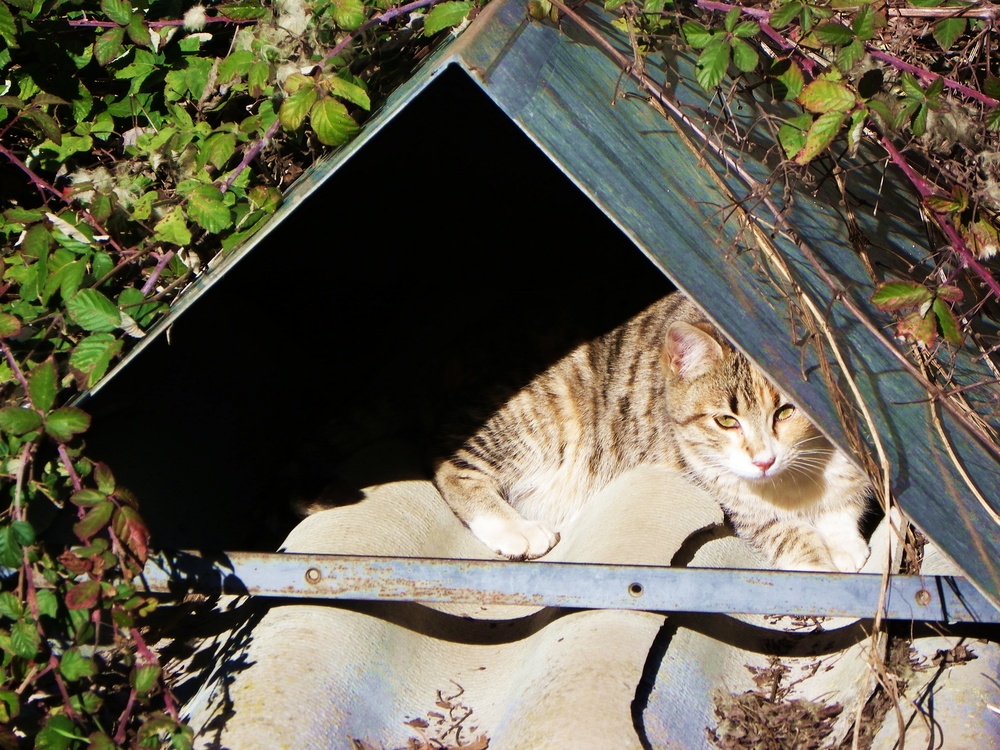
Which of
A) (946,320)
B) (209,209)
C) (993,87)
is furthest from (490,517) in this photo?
(993,87)

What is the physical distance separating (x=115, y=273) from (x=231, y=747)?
99 centimetres

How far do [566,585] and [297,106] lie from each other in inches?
43.2

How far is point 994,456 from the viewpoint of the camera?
206 centimetres

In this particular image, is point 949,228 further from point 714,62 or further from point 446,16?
point 446,16

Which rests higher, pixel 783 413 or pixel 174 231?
pixel 174 231

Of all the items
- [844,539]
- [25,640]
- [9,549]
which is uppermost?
[9,549]

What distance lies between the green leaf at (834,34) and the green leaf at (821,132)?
0.51 feet

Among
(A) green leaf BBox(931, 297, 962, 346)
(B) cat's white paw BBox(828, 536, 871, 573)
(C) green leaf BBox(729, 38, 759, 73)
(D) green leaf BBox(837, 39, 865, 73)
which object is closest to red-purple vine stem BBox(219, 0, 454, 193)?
(C) green leaf BBox(729, 38, 759, 73)

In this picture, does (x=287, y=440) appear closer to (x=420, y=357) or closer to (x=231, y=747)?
(x=420, y=357)

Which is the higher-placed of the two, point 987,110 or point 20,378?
point 20,378

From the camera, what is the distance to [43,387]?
1683 mm

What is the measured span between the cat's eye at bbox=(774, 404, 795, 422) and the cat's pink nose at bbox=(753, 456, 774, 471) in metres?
0.13

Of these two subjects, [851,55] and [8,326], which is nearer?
[8,326]

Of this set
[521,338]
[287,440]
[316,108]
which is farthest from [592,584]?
[287,440]
